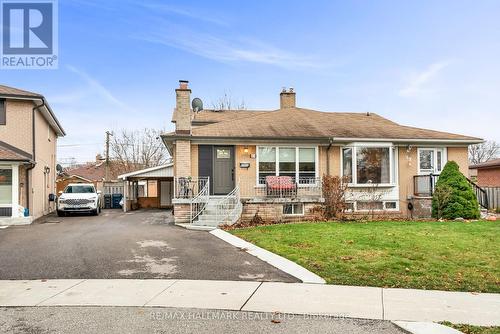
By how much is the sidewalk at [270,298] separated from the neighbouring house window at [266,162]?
1010 cm

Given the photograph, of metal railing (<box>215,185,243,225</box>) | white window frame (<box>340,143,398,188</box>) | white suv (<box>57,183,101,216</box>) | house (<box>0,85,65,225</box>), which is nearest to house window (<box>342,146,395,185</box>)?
white window frame (<box>340,143,398,188</box>)

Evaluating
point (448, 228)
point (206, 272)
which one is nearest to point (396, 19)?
point (448, 228)

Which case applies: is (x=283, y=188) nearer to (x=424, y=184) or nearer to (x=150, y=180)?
(x=424, y=184)

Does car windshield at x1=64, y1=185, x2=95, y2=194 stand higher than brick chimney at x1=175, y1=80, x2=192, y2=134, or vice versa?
brick chimney at x1=175, y1=80, x2=192, y2=134

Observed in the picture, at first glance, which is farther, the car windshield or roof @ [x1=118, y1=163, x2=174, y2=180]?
roof @ [x1=118, y1=163, x2=174, y2=180]

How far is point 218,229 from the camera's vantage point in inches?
507

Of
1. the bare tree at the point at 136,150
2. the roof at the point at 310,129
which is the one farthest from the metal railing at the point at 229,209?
the bare tree at the point at 136,150

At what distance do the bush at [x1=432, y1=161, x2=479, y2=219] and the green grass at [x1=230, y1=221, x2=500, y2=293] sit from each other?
1.96 meters

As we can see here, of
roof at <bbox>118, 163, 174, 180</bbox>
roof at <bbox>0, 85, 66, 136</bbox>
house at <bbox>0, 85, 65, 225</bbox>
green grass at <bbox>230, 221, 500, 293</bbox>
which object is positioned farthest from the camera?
roof at <bbox>118, 163, 174, 180</bbox>

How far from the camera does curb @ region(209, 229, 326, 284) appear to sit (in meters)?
6.51

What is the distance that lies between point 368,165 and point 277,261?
10382 mm

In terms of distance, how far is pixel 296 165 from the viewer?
1648 centimetres

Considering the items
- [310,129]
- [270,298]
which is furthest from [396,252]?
[310,129]

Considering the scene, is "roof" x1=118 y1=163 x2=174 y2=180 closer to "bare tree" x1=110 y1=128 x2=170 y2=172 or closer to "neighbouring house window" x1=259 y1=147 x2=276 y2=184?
"neighbouring house window" x1=259 y1=147 x2=276 y2=184
